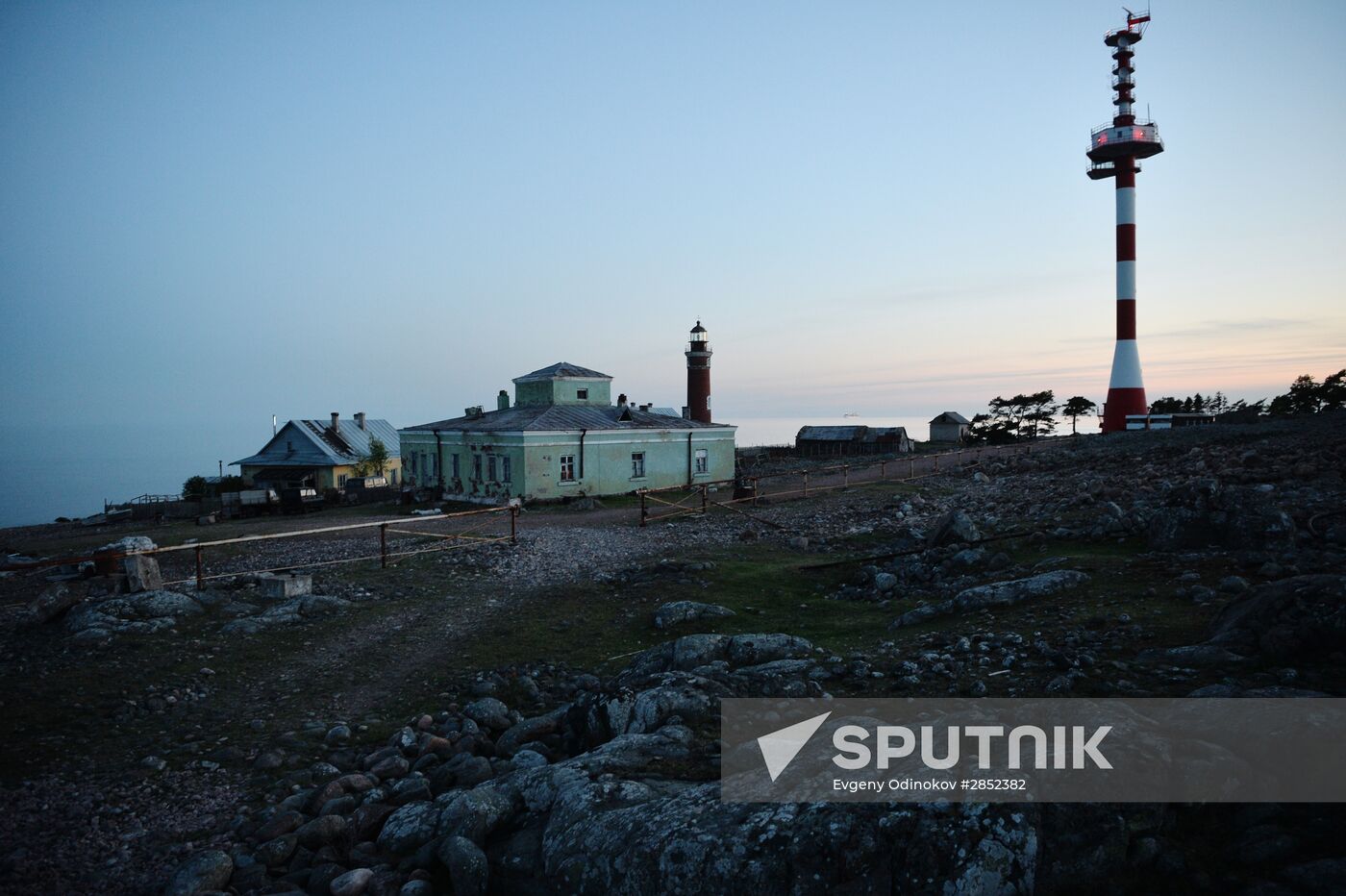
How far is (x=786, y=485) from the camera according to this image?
3388 cm

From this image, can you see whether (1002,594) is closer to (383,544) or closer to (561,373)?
(383,544)

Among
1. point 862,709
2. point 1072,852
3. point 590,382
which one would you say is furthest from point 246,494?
point 1072,852

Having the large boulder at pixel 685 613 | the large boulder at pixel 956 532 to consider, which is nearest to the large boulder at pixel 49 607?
the large boulder at pixel 685 613

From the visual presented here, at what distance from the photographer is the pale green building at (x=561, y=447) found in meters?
29.5

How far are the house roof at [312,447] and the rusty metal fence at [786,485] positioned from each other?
1030 inches

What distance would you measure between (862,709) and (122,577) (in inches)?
577

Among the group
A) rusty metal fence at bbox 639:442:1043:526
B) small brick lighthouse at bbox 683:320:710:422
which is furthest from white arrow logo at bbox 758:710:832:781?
small brick lighthouse at bbox 683:320:710:422

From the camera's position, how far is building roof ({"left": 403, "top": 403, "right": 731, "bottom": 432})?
30.4m

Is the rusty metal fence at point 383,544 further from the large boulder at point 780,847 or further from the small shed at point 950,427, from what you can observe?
the small shed at point 950,427

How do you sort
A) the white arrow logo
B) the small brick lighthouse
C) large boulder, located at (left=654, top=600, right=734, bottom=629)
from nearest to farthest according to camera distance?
the white arrow logo < large boulder, located at (left=654, top=600, right=734, bottom=629) < the small brick lighthouse

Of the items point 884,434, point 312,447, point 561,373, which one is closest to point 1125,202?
point 884,434

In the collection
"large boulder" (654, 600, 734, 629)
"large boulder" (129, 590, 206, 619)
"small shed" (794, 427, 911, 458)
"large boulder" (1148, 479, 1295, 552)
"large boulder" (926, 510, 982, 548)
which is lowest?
"large boulder" (654, 600, 734, 629)

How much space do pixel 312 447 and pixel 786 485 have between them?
A: 32.8 m

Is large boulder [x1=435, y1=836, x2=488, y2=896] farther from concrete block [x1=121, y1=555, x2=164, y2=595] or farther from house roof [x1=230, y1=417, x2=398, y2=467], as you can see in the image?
house roof [x1=230, y1=417, x2=398, y2=467]
